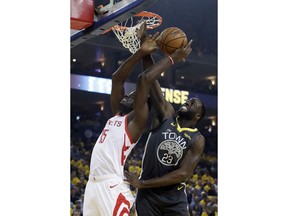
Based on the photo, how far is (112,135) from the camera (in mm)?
3527

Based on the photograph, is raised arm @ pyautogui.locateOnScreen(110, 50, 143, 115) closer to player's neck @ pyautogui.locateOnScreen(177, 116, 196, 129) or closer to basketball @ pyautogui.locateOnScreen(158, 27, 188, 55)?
basketball @ pyautogui.locateOnScreen(158, 27, 188, 55)

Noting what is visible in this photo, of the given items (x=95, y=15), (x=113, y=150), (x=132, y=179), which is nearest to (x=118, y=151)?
(x=113, y=150)

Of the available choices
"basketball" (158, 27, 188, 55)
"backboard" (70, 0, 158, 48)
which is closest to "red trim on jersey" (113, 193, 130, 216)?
"basketball" (158, 27, 188, 55)

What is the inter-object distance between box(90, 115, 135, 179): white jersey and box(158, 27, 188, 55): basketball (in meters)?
0.57

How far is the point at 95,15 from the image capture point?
13.9ft

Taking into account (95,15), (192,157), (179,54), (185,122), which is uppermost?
(95,15)

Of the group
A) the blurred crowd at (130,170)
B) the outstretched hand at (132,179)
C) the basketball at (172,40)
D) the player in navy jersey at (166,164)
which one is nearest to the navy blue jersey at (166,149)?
the player in navy jersey at (166,164)

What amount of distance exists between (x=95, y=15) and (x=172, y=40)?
0.84 meters

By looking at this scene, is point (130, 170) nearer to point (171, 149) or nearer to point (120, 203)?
point (171, 149)

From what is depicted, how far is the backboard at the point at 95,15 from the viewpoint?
4004 mm
